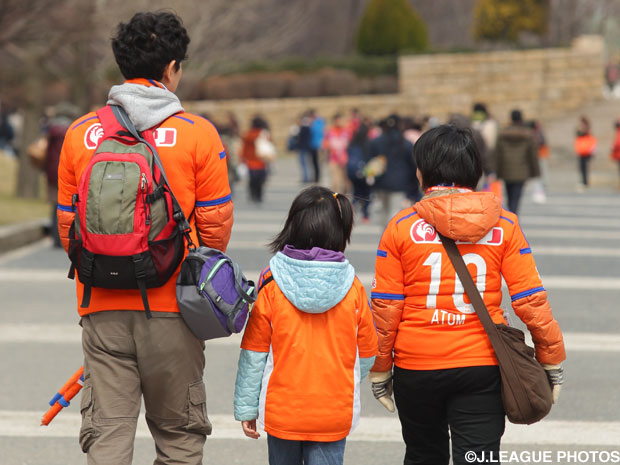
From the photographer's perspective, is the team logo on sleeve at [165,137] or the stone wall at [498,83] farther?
the stone wall at [498,83]

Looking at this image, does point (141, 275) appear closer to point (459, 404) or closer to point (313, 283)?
point (313, 283)

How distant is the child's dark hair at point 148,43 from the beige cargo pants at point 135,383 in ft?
2.78

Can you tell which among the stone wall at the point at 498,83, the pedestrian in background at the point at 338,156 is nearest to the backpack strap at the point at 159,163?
the pedestrian in background at the point at 338,156

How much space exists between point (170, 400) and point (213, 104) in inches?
1395

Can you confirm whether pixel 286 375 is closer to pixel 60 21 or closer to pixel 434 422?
pixel 434 422

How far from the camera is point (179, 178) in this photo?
357 cm

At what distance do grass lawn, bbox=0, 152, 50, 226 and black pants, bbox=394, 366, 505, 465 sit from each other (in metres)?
11.6

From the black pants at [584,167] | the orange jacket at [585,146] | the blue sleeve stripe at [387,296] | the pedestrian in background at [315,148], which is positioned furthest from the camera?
the pedestrian in background at [315,148]

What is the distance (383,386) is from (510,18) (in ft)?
128

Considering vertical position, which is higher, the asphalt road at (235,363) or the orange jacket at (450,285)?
the orange jacket at (450,285)

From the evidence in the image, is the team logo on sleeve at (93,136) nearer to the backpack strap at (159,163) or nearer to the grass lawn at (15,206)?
the backpack strap at (159,163)

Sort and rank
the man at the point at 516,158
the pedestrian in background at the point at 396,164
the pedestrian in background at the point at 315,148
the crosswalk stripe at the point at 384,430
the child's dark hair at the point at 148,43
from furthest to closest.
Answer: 1. the pedestrian in background at the point at 315,148
2. the man at the point at 516,158
3. the pedestrian in background at the point at 396,164
4. the crosswalk stripe at the point at 384,430
5. the child's dark hair at the point at 148,43

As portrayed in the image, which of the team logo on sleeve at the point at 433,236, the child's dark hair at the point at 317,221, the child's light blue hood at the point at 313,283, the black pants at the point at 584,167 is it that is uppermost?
the child's dark hair at the point at 317,221

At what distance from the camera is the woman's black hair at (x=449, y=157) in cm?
376
